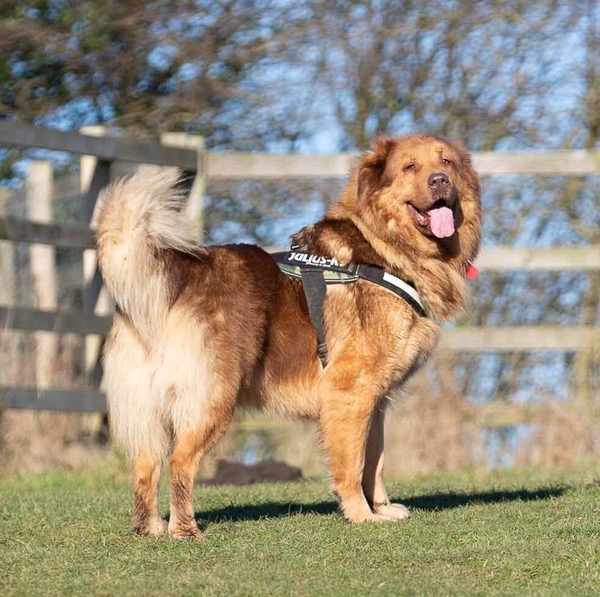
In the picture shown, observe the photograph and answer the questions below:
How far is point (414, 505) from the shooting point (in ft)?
21.5

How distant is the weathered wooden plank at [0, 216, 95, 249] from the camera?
8.79 meters

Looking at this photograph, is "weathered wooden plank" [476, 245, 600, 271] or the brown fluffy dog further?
"weathered wooden plank" [476, 245, 600, 271]

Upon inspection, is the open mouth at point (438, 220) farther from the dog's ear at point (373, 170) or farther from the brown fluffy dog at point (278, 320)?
the dog's ear at point (373, 170)

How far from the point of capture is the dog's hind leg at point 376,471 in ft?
19.9

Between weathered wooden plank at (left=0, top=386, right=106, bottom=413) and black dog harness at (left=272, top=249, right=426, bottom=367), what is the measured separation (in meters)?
3.38

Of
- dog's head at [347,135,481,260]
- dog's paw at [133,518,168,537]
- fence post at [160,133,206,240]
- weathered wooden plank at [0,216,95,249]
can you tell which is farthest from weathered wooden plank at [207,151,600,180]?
dog's paw at [133,518,168,537]

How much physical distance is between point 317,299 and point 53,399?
3653 millimetres

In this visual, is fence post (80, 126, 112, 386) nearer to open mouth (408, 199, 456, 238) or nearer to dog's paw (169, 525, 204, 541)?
open mouth (408, 199, 456, 238)

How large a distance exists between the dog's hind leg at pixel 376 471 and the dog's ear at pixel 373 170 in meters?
1.09

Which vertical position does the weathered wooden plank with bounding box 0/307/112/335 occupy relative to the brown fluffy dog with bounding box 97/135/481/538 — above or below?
below

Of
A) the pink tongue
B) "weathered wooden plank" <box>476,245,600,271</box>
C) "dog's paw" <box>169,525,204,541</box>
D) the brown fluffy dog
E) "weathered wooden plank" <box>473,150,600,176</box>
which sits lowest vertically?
"weathered wooden plank" <box>476,245,600,271</box>

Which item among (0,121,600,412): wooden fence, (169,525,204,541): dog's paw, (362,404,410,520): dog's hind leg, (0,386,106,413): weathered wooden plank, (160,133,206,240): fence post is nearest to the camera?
(169,525,204,541): dog's paw

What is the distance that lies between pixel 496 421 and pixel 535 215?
3318 mm

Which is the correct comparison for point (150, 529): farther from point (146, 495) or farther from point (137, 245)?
point (137, 245)
